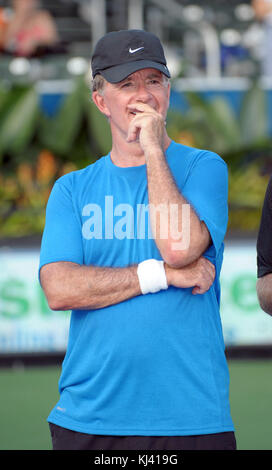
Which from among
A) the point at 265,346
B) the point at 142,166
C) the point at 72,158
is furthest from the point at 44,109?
the point at 142,166

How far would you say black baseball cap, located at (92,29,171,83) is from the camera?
2621 millimetres

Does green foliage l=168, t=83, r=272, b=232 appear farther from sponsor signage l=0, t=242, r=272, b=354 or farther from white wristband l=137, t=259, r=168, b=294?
white wristband l=137, t=259, r=168, b=294

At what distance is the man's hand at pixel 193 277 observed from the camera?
2.47 m

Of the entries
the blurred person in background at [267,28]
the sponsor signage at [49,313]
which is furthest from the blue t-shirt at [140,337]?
the blurred person in background at [267,28]

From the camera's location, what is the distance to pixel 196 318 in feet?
8.07

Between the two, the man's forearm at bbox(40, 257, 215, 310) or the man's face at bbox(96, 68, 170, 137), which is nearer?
the man's forearm at bbox(40, 257, 215, 310)

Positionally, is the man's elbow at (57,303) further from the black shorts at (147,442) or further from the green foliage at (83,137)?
the green foliage at (83,137)

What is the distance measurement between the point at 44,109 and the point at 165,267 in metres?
7.02

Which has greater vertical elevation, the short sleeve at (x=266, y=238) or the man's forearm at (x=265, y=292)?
the short sleeve at (x=266, y=238)

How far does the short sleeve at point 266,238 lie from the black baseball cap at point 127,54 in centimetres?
52

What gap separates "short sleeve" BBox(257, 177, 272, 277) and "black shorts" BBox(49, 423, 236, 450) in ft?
1.99

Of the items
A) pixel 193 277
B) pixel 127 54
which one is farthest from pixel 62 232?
pixel 127 54

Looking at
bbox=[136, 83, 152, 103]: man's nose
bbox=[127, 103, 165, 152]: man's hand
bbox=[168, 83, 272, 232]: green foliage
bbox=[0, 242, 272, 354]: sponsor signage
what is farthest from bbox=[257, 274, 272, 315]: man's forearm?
bbox=[168, 83, 272, 232]: green foliage
